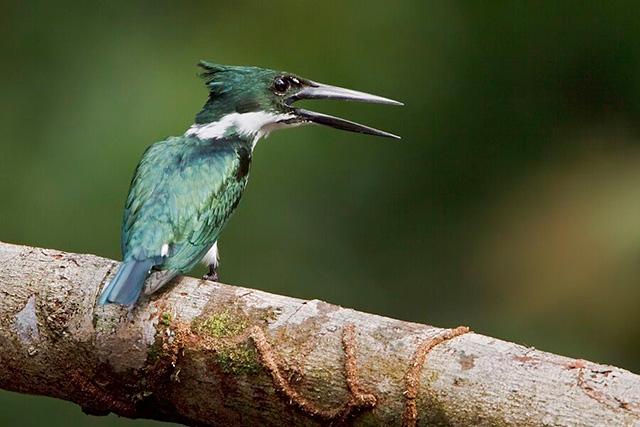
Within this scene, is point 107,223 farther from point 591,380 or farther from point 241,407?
point 591,380

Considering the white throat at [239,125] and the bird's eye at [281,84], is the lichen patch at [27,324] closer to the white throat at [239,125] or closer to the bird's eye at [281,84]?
the white throat at [239,125]

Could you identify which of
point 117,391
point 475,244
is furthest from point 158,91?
point 117,391

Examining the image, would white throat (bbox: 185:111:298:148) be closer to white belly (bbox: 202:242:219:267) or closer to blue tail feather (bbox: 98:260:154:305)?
white belly (bbox: 202:242:219:267)

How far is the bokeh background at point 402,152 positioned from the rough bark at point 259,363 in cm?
217

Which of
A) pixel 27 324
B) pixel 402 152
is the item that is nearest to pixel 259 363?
pixel 27 324

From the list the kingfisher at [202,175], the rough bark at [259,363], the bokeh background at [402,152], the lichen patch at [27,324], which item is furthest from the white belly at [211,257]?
the bokeh background at [402,152]

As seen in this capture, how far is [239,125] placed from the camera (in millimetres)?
3455

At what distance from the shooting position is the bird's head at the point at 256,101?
3461mm

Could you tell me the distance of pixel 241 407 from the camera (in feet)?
7.91

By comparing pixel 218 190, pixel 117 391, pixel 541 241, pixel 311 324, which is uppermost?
pixel 541 241

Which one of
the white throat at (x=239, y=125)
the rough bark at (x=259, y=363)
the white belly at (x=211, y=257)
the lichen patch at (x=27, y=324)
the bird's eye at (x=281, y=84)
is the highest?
the bird's eye at (x=281, y=84)

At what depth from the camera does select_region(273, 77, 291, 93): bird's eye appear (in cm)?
352

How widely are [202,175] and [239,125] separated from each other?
319 millimetres

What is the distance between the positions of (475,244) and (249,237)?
39.5 inches
